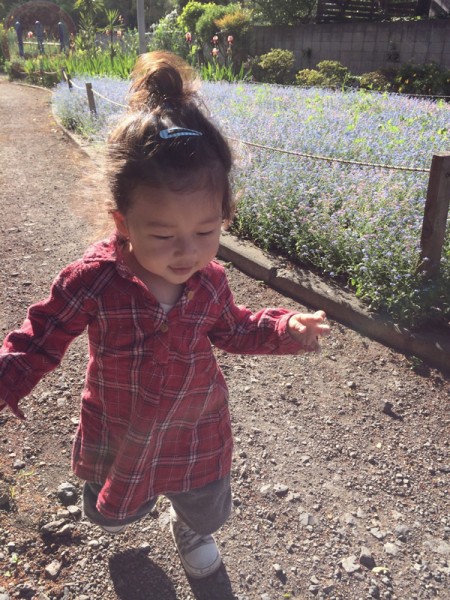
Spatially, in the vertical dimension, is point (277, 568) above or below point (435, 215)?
below

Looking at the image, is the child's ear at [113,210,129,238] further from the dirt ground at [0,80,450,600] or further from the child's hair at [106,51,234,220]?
the dirt ground at [0,80,450,600]

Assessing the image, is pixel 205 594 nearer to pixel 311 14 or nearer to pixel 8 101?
pixel 8 101

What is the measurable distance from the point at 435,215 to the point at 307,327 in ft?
7.57

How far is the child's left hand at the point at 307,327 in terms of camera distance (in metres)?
1.73

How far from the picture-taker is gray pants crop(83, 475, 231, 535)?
1879 millimetres

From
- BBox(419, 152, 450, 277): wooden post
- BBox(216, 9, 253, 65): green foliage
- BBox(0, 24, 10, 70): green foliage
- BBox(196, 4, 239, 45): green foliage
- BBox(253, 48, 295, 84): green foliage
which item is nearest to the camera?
BBox(419, 152, 450, 277): wooden post

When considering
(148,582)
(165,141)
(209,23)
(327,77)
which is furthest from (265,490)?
(209,23)

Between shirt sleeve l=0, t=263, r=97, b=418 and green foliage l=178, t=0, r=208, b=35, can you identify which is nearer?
shirt sleeve l=0, t=263, r=97, b=418

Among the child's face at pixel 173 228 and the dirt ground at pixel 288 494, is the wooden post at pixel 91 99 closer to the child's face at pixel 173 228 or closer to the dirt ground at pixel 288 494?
the dirt ground at pixel 288 494

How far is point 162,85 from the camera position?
154 cm

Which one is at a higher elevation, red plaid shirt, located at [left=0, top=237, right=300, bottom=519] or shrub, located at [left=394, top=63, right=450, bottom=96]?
shrub, located at [left=394, top=63, right=450, bottom=96]

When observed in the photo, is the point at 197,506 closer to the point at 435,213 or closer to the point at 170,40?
the point at 435,213

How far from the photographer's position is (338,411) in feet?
10.2

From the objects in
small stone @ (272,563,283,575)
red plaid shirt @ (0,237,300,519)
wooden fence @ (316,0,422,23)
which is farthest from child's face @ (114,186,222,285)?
wooden fence @ (316,0,422,23)
